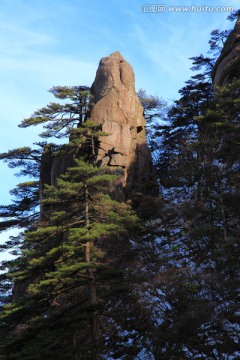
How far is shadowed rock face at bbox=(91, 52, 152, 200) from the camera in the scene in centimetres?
2452

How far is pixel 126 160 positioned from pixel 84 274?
13027mm

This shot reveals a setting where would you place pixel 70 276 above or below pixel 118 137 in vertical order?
below

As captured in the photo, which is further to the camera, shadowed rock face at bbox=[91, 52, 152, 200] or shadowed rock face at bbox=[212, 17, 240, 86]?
shadowed rock face at bbox=[212, 17, 240, 86]

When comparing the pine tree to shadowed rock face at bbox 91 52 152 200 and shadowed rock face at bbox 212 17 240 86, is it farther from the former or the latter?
shadowed rock face at bbox 212 17 240 86

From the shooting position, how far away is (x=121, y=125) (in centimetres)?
2625

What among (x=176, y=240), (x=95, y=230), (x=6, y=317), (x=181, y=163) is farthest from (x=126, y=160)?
(x=6, y=317)

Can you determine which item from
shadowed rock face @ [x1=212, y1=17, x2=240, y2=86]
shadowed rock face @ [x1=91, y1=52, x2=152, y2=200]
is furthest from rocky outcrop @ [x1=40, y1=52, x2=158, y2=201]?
shadowed rock face @ [x1=212, y1=17, x2=240, y2=86]

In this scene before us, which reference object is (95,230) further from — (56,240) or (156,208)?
(156,208)

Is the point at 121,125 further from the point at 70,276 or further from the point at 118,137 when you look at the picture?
the point at 70,276

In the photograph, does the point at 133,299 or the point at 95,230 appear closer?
the point at 95,230

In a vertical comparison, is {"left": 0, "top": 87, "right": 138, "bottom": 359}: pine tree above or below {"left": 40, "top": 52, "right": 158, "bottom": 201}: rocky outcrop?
below

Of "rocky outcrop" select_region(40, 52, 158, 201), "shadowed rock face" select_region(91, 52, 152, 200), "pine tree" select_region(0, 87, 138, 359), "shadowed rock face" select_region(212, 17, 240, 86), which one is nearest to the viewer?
"pine tree" select_region(0, 87, 138, 359)

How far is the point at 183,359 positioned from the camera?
11547 mm

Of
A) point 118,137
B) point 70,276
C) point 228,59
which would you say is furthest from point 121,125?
point 70,276
